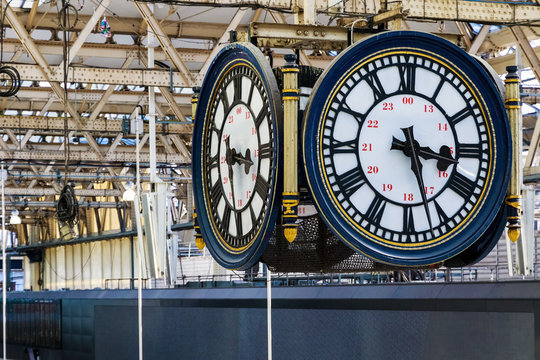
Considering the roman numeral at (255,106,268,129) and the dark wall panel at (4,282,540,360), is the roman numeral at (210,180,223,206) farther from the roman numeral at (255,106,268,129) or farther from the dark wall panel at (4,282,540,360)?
the dark wall panel at (4,282,540,360)

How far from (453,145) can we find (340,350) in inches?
645

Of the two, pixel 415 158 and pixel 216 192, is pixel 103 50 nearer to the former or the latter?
pixel 216 192

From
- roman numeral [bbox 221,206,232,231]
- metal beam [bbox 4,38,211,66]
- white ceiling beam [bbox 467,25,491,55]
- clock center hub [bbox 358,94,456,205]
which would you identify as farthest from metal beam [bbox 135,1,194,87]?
clock center hub [bbox 358,94,456,205]

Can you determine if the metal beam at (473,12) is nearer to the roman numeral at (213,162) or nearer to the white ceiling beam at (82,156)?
the roman numeral at (213,162)

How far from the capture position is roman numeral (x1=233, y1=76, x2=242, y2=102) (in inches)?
124

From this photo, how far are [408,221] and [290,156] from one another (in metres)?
0.42

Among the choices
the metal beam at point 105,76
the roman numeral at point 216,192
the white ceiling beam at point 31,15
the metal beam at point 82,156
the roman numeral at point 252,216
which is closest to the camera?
the roman numeral at point 252,216

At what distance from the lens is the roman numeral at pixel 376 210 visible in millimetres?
2918

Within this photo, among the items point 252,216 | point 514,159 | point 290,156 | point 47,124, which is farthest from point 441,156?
point 47,124

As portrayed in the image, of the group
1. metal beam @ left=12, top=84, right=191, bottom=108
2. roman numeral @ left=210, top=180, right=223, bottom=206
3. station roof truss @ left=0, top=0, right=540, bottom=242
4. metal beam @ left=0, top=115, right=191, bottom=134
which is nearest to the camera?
roman numeral @ left=210, top=180, right=223, bottom=206

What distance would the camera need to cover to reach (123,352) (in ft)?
93.9

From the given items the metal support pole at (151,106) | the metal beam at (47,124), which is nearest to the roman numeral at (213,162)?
the metal support pole at (151,106)

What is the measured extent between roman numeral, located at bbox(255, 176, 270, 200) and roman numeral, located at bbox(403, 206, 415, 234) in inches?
16.7

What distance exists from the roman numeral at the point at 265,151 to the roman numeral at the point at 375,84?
1.18 feet
